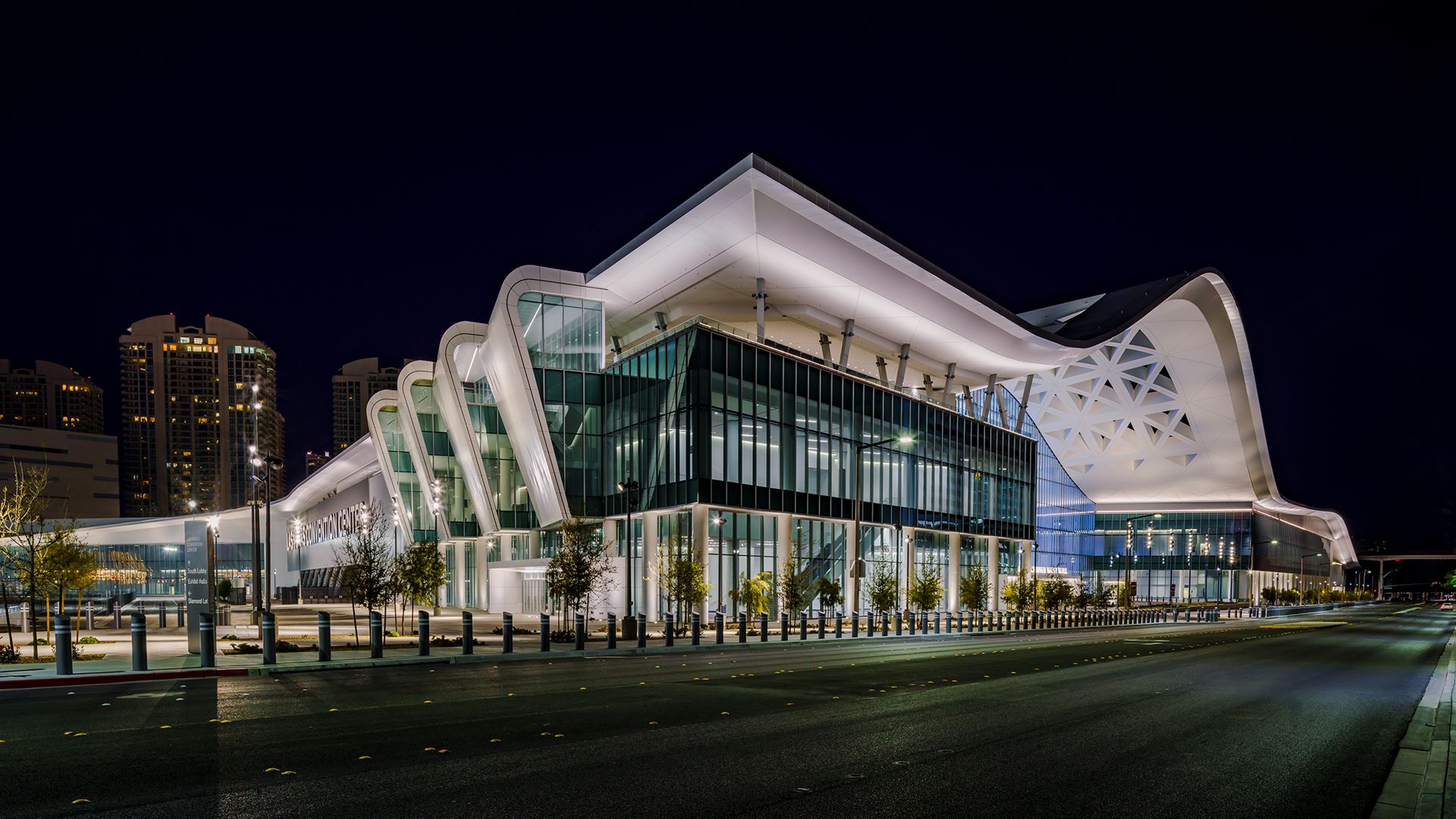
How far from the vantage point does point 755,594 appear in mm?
41688

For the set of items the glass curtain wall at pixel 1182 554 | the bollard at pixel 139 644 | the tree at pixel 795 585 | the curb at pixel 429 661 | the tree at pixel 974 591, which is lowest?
the glass curtain wall at pixel 1182 554

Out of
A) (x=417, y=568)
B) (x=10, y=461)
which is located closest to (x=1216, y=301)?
(x=417, y=568)

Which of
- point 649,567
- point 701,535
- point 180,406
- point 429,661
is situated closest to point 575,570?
point 701,535

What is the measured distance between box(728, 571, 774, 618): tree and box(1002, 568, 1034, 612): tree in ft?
79.6

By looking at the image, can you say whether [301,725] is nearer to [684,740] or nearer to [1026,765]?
[684,740]

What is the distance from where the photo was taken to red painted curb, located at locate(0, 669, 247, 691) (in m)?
17.3

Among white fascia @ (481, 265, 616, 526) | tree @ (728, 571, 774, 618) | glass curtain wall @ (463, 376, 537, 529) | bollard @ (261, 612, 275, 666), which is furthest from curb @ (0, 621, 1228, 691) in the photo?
glass curtain wall @ (463, 376, 537, 529)

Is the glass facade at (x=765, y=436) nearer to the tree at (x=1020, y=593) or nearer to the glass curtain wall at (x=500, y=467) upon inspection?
the tree at (x=1020, y=593)

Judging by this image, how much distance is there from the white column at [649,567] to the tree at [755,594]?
3915 millimetres

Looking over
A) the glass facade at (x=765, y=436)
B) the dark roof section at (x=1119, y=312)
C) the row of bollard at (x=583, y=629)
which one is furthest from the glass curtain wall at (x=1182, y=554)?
the glass facade at (x=765, y=436)

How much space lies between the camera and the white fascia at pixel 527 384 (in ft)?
162

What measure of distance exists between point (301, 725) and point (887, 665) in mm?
13964

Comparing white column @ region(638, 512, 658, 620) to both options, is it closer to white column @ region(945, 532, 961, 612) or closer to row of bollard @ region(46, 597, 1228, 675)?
row of bollard @ region(46, 597, 1228, 675)

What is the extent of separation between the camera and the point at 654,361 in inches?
1848
